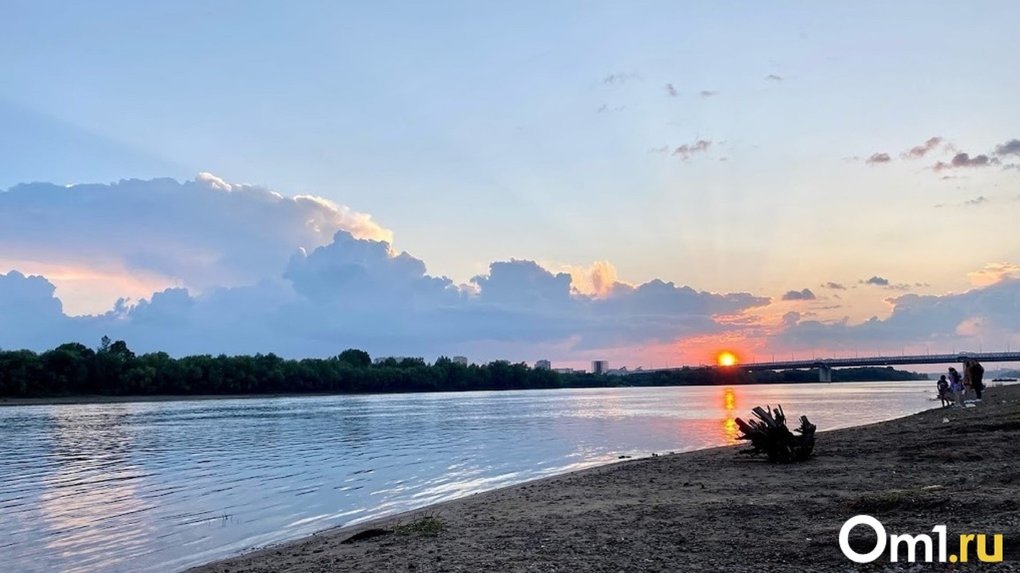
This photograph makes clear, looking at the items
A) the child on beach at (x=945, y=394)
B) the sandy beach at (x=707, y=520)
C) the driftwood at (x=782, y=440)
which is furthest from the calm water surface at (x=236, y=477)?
the driftwood at (x=782, y=440)

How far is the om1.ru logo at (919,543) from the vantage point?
8516 millimetres

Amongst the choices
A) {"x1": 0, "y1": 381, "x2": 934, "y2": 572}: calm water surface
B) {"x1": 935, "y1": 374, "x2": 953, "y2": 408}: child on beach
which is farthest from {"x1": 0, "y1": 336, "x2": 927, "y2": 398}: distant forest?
{"x1": 935, "y1": 374, "x2": 953, "y2": 408}: child on beach

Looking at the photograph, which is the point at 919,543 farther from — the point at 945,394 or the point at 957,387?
the point at 945,394

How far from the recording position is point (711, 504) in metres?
14.1

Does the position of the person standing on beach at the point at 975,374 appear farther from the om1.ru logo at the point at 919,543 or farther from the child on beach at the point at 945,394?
the om1.ru logo at the point at 919,543

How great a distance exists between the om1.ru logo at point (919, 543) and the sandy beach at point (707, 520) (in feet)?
0.40

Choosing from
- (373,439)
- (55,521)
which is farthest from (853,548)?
(373,439)

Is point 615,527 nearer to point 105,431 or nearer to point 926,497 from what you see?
point 926,497

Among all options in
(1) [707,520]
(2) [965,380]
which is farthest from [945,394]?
(1) [707,520]

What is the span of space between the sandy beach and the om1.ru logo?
0.12 metres

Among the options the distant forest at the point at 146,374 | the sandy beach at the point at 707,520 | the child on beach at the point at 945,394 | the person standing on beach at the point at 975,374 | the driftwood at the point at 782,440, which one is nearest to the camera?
the sandy beach at the point at 707,520

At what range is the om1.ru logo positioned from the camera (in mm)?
8516

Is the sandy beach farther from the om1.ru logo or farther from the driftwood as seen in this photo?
the driftwood

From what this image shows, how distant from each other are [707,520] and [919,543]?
3660 mm
